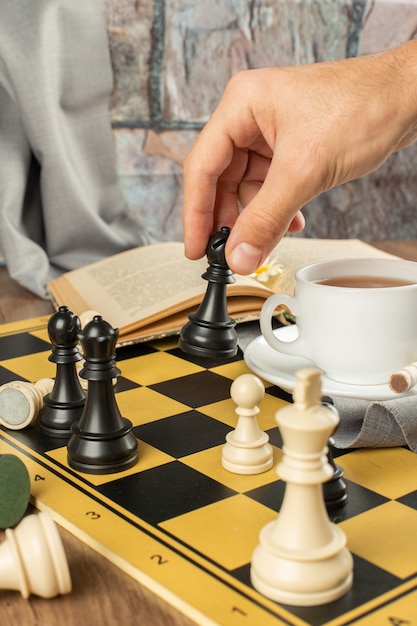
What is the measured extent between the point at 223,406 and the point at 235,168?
0.50 m

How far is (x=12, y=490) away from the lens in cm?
83

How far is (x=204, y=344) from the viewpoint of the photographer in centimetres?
125

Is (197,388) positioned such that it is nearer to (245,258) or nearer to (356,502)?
(245,258)

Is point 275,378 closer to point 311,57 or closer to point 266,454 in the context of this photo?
point 266,454

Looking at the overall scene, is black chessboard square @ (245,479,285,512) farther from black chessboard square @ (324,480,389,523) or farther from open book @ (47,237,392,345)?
open book @ (47,237,392,345)

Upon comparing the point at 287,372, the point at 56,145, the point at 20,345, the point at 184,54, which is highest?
the point at 184,54

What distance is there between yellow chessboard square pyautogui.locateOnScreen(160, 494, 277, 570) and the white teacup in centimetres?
31

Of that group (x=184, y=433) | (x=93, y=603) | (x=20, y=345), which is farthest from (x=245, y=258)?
(x=93, y=603)

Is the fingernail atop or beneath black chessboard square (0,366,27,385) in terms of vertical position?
atop

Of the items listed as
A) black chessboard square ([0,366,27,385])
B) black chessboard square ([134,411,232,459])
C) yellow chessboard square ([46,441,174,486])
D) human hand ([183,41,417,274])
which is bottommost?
black chessboard square ([0,366,27,385])

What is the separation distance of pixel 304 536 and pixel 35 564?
0.75 feet

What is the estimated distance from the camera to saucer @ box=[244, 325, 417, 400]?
1069 mm

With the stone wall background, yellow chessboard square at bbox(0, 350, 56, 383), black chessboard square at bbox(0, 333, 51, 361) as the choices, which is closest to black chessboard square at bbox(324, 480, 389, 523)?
yellow chessboard square at bbox(0, 350, 56, 383)

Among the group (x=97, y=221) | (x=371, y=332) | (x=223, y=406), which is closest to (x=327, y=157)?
(x=371, y=332)
